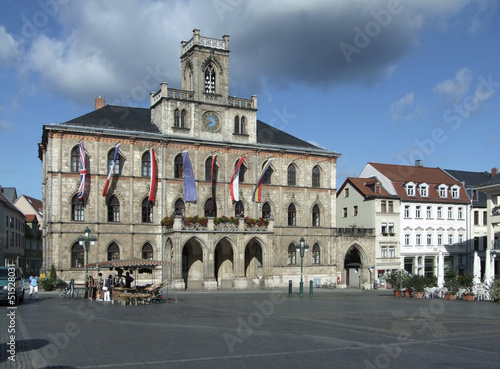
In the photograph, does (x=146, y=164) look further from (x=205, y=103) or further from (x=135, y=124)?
(x=205, y=103)

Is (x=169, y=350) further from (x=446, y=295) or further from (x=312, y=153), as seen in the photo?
(x=312, y=153)

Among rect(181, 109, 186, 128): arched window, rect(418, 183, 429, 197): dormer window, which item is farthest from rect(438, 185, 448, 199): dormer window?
rect(181, 109, 186, 128): arched window

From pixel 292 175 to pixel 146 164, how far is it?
13.8 metres

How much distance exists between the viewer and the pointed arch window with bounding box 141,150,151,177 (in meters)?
51.1

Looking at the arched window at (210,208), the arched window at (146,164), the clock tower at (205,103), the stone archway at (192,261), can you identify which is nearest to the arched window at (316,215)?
the clock tower at (205,103)

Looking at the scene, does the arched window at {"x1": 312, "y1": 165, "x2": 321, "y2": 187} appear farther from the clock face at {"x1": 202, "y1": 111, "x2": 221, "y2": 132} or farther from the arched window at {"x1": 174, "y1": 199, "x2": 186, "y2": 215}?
the arched window at {"x1": 174, "y1": 199, "x2": 186, "y2": 215}

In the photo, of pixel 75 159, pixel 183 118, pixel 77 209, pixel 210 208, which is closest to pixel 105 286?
pixel 77 209

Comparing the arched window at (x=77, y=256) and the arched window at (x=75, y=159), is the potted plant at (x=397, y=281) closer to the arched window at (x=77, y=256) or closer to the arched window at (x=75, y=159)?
the arched window at (x=77, y=256)

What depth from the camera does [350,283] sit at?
62.0 meters

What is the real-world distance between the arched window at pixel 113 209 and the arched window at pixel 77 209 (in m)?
2.13

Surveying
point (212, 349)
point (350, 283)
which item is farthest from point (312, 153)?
point (212, 349)

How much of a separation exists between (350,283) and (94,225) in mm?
26846

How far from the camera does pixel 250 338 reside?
1825cm

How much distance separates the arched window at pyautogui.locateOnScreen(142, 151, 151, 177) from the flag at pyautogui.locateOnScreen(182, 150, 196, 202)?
3.00 m
